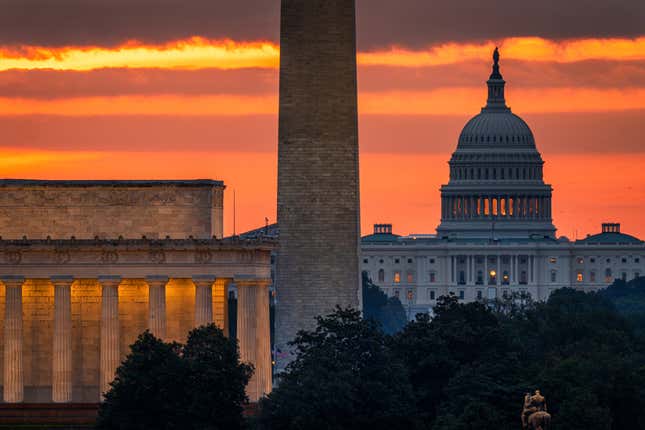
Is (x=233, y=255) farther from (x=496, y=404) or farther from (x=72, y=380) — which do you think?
(x=496, y=404)

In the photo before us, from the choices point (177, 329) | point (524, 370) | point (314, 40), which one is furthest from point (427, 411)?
point (314, 40)

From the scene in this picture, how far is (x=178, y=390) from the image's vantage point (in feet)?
443

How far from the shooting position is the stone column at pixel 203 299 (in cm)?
15500

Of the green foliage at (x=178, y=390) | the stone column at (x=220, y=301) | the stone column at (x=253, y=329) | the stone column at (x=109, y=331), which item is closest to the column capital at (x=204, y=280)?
the stone column at (x=220, y=301)

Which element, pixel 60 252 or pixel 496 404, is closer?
pixel 496 404

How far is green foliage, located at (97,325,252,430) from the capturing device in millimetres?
133500

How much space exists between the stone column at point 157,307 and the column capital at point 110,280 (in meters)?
1.82

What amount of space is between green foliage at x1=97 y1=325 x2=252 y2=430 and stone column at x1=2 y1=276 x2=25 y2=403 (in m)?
18.4

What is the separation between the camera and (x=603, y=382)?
497 ft

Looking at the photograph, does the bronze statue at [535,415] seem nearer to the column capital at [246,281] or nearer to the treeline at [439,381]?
the treeline at [439,381]

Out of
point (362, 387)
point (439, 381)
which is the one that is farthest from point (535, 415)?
point (439, 381)

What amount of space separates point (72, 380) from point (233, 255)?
11.3 m

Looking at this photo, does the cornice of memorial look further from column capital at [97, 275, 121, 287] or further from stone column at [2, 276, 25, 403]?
stone column at [2, 276, 25, 403]

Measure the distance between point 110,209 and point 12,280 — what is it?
26.4 feet
